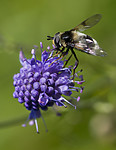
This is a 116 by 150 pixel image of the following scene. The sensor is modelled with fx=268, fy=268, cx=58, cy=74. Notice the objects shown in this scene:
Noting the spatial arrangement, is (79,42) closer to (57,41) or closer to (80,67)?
(57,41)

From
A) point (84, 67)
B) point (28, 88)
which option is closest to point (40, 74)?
point (28, 88)

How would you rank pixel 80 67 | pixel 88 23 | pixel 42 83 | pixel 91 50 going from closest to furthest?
pixel 91 50, pixel 42 83, pixel 88 23, pixel 80 67


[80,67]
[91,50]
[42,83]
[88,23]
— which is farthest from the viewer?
[80,67]

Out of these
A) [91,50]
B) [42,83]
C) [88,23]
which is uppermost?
[88,23]

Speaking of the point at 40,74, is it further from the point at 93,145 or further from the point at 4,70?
the point at 4,70

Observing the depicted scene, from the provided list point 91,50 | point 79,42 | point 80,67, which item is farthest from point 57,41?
point 80,67

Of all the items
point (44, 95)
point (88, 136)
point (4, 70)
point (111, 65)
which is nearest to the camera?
point (44, 95)
